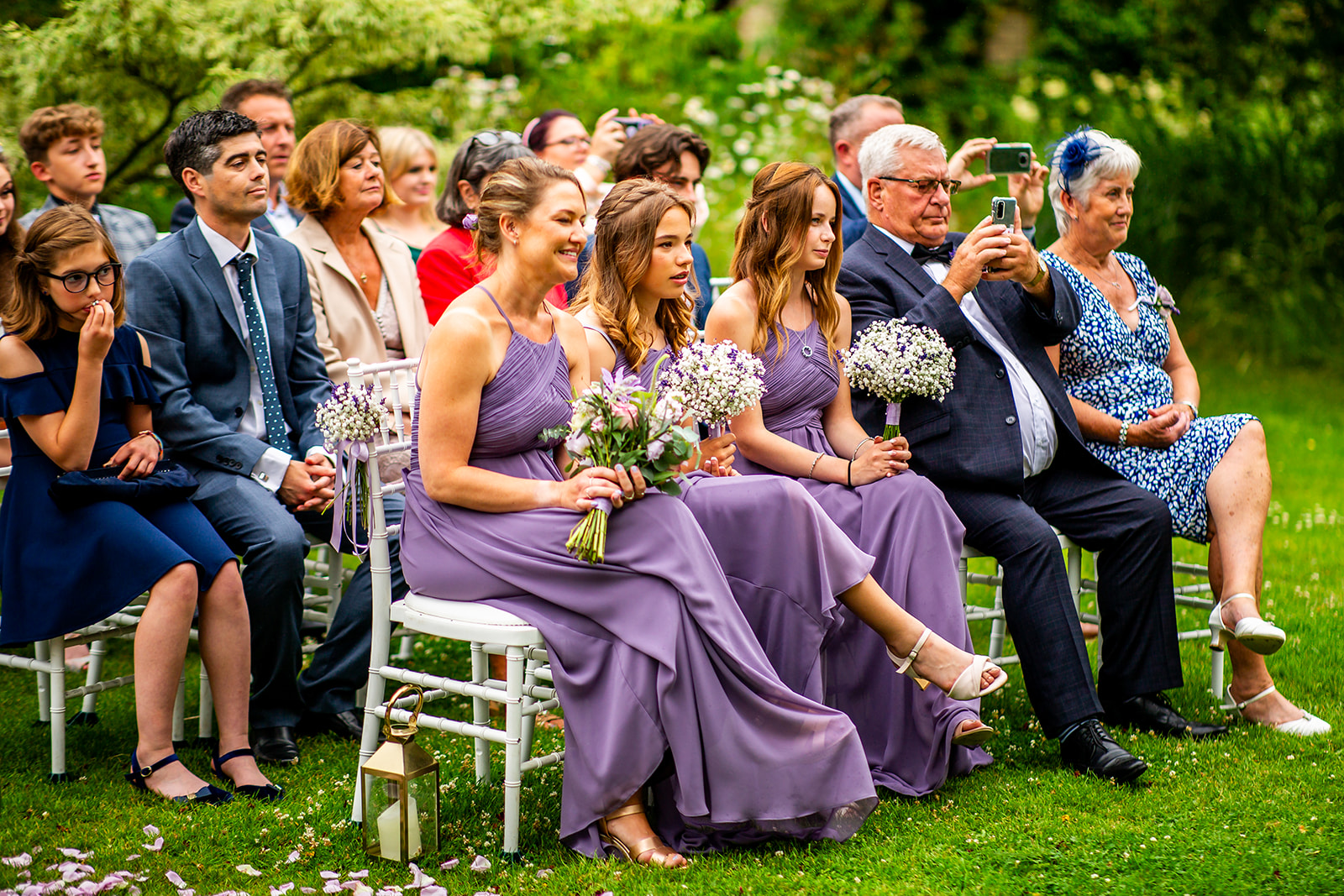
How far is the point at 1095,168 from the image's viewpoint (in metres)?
5.04

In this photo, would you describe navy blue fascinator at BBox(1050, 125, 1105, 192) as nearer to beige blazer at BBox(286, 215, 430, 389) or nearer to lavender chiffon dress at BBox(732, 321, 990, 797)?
lavender chiffon dress at BBox(732, 321, 990, 797)

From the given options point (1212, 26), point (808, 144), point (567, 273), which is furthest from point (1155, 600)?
point (1212, 26)

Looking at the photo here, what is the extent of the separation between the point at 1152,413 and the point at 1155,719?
1.12 metres

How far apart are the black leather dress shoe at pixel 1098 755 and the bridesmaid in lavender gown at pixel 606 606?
88 centimetres

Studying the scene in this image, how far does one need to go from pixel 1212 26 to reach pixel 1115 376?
10635 millimetres

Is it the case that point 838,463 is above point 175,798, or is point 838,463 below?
above

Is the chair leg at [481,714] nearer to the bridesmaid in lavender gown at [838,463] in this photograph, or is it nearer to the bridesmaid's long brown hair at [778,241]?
the bridesmaid in lavender gown at [838,463]

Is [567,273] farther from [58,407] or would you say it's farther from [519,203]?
[58,407]

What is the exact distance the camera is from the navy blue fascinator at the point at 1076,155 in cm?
505

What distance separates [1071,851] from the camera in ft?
12.0

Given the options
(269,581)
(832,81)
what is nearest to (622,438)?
(269,581)

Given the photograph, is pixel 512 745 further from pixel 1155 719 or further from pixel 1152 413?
pixel 1152 413

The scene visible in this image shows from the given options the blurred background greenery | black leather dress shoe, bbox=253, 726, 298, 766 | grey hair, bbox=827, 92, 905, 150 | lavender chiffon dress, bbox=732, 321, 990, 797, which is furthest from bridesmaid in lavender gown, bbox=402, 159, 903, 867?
the blurred background greenery

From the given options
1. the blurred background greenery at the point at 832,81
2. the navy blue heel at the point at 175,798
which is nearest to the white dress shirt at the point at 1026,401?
the navy blue heel at the point at 175,798
